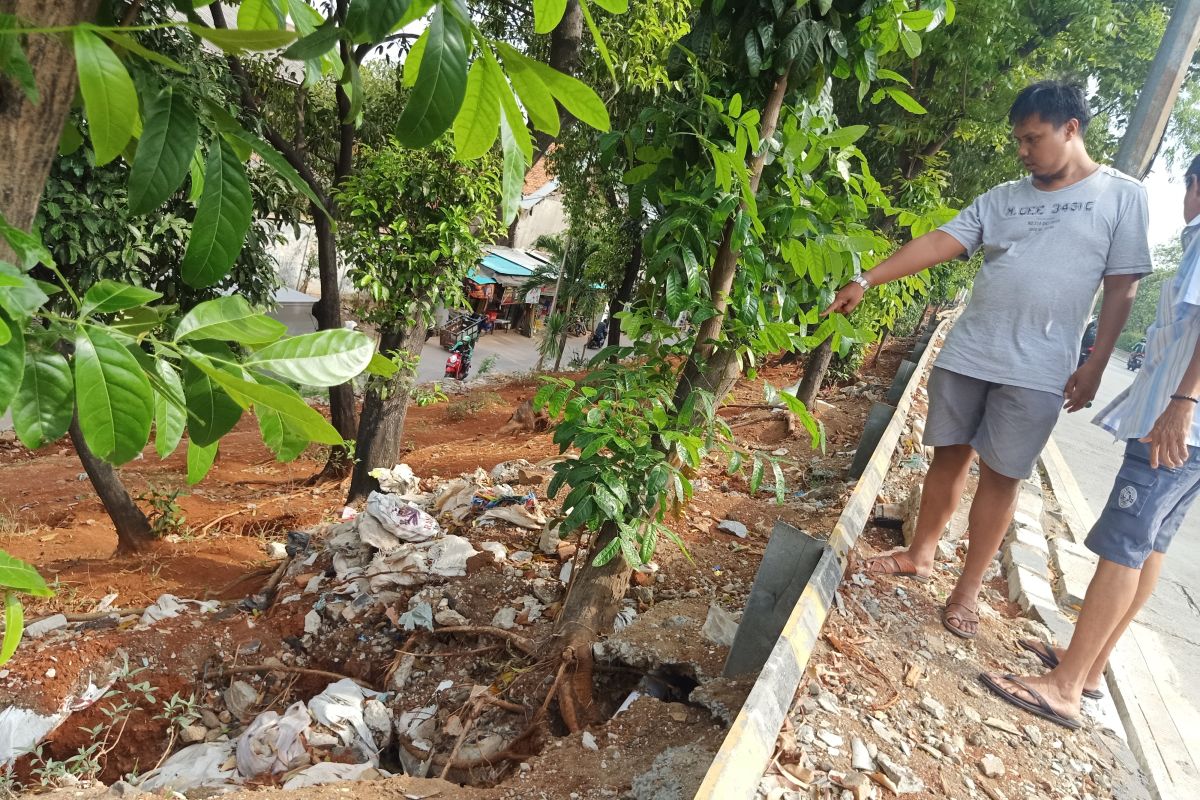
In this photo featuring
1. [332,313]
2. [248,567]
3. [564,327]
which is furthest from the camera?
[564,327]

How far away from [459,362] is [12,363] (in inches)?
593

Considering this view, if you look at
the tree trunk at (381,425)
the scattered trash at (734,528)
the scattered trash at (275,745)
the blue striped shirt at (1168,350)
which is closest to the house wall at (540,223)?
the tree trunk at (381,425)

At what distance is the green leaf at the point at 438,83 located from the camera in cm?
73

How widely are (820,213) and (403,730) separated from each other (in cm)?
230

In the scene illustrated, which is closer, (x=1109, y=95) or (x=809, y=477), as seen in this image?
(x=809, y=477)

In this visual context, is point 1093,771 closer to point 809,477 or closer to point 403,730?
point 403,730

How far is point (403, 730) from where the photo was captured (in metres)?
2.67

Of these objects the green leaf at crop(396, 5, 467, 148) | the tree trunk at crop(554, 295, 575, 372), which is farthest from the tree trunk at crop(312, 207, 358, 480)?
the tree trunk at crop(554, 295, 575, 372)


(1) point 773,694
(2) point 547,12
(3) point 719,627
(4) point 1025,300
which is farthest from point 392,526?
(2) point 547,12

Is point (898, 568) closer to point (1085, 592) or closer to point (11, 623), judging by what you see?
point (1085, 592)

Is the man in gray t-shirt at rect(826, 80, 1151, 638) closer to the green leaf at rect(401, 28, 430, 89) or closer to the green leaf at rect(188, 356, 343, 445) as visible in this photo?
the green leaf at rect(401, 28, 430, 89)

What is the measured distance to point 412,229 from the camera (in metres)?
5.01

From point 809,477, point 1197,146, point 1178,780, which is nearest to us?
point 1178,780

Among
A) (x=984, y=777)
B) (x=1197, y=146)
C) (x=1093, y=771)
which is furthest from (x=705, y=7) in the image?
(x=1197, y=146)
